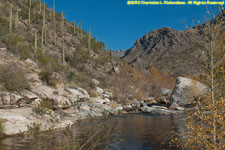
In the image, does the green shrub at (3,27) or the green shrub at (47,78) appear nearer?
the green shrub at (47,78)

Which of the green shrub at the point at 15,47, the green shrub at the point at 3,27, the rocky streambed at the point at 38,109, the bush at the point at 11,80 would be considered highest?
the green shrub at the point at 3,27

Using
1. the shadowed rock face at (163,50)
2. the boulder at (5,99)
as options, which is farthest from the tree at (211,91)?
the shadowed rock face at (163,50)

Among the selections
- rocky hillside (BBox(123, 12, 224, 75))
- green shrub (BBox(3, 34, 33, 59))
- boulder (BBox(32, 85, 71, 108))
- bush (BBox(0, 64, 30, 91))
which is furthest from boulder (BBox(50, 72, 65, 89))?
rocky hillside (BBox(123, 12, 224, 75))

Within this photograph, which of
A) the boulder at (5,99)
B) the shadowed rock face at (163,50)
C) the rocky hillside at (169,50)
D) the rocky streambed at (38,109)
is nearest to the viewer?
the rocky hillside at (169,50)

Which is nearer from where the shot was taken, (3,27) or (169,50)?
(3,27)

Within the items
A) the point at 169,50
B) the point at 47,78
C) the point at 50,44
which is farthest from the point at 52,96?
the point at 169,50

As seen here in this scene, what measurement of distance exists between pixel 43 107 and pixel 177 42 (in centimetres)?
7637

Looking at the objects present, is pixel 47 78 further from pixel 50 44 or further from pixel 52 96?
pixel 50 44

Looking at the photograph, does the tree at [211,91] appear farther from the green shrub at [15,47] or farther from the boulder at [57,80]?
the green shrub at [15,47]

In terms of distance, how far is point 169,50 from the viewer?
79812mm

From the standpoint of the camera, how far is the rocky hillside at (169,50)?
5.70 metres

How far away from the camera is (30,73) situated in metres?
19.2

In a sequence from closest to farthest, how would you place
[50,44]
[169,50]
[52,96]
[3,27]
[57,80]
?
[52,96], [57,80], [3,27], [50,44], [169,50]

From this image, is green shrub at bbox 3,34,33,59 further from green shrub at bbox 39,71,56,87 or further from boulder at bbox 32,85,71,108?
boulder at bbox 32,85,71,108
